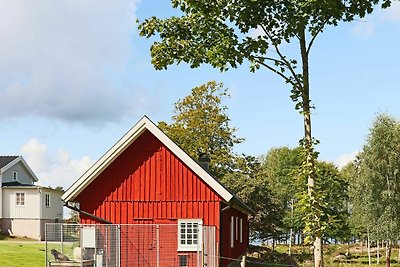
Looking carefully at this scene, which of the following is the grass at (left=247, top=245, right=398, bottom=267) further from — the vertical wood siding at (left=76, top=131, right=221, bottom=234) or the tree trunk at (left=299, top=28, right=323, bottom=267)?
the tree trunk at (left=299, top=28, right=323, bottom=267)

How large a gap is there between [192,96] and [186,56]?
33.8 m

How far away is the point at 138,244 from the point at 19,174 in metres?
32.4

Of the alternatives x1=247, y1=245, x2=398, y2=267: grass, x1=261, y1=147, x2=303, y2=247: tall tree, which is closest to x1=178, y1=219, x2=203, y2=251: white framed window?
x1=247, y1=245, x2=398, y2=267: grass

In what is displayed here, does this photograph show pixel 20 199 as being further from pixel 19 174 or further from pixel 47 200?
pixel 19 174

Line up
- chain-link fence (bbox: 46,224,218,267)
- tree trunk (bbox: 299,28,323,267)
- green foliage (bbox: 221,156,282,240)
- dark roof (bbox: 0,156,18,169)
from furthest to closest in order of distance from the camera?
dark roof (bbox: 0,156,18,169)
green foliage (bbox: 221,156,282,240)
chain-link fence (bbox: 46,224,218,267)
tree trunk (bbox: 299,28,323,267)

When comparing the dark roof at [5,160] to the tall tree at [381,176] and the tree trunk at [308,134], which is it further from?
the tree trunk at [308,134]

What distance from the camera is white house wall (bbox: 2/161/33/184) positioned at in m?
49.0

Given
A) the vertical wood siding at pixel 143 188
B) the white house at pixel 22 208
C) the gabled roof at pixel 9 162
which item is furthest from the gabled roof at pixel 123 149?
the gabled roof at pixel 9 162

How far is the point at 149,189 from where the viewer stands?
76.1 feet

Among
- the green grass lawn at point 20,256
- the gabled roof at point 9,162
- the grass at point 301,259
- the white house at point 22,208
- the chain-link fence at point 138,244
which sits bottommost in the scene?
the grass at point 301,259

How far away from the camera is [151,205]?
2314 centimetres

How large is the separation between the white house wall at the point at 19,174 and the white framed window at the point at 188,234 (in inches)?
1161

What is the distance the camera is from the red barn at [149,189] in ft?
74.6

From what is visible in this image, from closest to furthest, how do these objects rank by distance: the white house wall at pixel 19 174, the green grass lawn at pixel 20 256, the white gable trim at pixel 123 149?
the white gable trim at pixel 123 149 → the green grass lawn at pixel 20 256 → the white house wall at pixel 19 174
